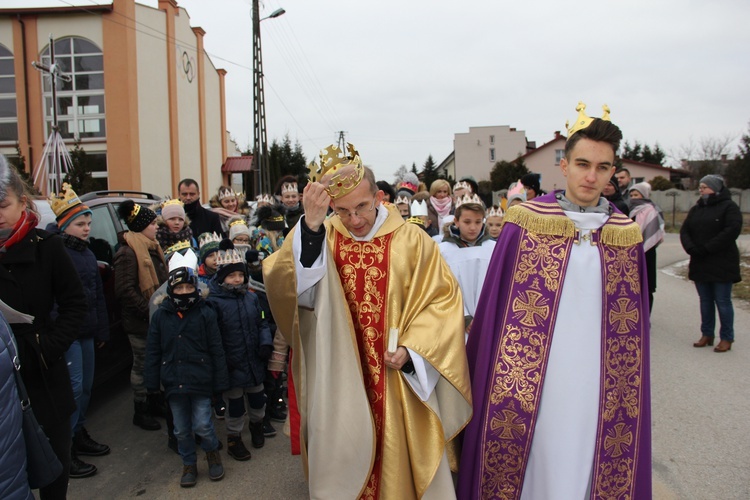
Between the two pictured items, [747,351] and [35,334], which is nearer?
[35,334]

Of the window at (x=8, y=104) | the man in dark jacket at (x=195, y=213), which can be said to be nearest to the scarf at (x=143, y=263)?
the man in dark jacket at (x=195, y=213)

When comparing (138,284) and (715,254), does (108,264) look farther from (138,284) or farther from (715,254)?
(715,254)

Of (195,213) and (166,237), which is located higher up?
(195,213)

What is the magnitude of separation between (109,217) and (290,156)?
3222 cm

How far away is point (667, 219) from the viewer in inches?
Answer: 1164

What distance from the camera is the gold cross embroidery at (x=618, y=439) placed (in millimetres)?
2529

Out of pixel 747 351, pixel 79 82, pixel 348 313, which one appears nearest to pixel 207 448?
pixel 348 313

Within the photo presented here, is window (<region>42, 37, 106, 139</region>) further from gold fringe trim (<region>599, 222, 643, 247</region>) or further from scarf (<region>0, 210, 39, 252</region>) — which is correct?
gold fringe trim (<region>599, 222, 643, 247</region>)

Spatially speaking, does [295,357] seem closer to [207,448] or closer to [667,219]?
[207,448]

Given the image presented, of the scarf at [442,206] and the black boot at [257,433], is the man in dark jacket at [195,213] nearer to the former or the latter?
the black boot at [257,433]

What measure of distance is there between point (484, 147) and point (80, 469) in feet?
237

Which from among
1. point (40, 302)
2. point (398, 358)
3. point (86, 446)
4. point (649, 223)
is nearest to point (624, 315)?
point (398, 358)

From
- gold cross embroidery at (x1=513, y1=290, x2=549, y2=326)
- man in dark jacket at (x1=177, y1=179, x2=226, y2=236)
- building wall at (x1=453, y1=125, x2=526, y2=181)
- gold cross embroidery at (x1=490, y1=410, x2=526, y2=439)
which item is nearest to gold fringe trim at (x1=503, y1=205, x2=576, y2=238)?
gold cross embroidery at (x1=513, y1=290, x2=549, y2=326)

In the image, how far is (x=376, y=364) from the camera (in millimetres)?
2875
